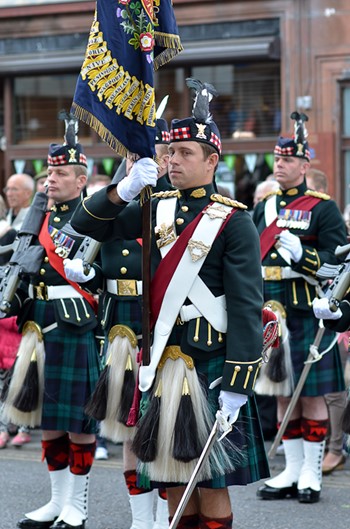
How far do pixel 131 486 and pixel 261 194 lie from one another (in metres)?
3.77

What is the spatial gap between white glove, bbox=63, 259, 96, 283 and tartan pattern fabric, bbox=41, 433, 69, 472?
3.20ft

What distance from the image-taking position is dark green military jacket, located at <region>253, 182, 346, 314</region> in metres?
6.78

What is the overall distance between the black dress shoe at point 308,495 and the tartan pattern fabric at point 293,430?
386 millimetres

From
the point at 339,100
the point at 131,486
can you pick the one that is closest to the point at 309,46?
the point at 339,100

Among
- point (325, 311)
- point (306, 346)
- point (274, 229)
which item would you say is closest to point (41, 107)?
point (274, 229)

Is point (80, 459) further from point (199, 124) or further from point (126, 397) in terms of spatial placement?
point (199, 124)

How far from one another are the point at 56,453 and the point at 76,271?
112cm

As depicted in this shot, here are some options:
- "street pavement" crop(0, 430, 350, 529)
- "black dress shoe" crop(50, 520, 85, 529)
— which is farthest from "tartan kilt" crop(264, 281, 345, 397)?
"black dress shoe" crop(50, 520, 85, 529)

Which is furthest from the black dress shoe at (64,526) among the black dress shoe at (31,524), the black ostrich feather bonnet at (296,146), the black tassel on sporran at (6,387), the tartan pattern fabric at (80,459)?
the black ostrich feather bonnet at (296,146)

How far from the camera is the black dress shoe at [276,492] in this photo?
672cm

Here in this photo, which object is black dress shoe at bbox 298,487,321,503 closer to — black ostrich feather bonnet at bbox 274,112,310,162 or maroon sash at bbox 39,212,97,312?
maroon sash at bbox 39,212,97,312

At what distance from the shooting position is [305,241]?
689cm

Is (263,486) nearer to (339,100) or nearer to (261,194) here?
(261,194)

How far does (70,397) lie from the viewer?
5984 millimetres
